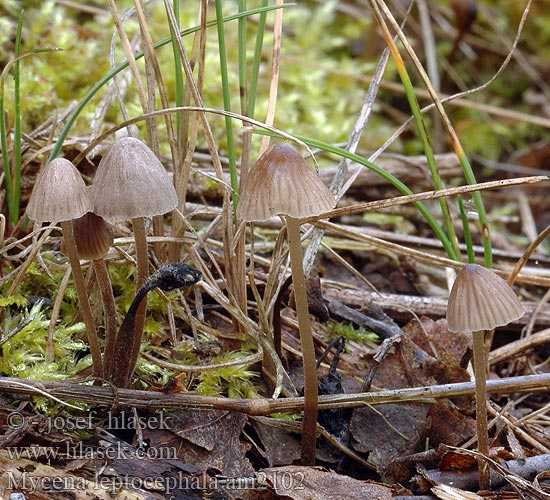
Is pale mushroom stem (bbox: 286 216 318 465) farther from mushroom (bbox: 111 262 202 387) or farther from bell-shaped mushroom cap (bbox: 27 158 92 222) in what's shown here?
bell-shaped mushroom cap (bbox: 27 158 92 222)

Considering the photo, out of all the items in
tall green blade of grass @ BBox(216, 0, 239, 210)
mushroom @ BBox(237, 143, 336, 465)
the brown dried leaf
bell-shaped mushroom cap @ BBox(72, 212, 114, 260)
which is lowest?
the brown dried leaf

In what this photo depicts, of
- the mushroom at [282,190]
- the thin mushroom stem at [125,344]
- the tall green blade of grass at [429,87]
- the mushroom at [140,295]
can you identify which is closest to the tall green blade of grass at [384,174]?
the tall green blade of grass at [429,87]

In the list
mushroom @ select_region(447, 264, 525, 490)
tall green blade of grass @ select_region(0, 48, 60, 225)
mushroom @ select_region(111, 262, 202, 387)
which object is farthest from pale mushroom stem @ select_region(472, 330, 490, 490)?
tall green blade of grass @ select_region(0, 48, 60, 225)

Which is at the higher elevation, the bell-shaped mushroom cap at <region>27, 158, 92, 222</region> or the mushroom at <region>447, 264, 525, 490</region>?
the bell-shaped mushroom cap at <region>27, 158, 92, 222</region>

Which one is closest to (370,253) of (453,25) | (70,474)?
(70,474)

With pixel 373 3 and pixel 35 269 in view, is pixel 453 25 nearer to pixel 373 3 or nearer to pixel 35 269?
pixel 373 3

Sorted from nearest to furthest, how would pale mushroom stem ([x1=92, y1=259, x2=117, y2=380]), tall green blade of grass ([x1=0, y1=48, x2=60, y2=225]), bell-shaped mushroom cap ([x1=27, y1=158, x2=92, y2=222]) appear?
1. bell-shaped mushroom cap ([x1=27, y1=158, x2=92, y2=222])
2. pale mushroom stem ([x1=92, y1=259, x2=117, y2=380])
3. tall green blade of grass ([x1=0, y1=48, x2=60, y2=225])
